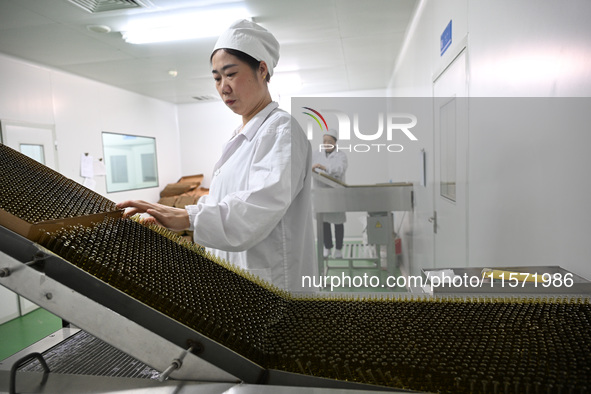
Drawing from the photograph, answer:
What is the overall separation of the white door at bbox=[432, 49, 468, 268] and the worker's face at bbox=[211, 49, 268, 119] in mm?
1190

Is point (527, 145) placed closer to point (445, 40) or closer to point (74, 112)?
point (445, 40)

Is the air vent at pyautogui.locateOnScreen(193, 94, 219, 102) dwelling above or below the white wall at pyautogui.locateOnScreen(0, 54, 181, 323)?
above

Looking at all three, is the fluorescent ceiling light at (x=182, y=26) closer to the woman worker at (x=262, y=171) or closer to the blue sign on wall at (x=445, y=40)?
the blue sign on wall at (x=445, y=40)

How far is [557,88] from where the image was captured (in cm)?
104

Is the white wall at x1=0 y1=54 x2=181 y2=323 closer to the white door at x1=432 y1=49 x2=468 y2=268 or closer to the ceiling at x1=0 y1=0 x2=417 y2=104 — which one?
the ceiling at x1=0 y1=0 x2=417 y2=104

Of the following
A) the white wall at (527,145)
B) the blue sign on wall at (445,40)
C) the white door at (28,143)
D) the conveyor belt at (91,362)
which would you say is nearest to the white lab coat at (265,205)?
the conveyor belt at (91,362)

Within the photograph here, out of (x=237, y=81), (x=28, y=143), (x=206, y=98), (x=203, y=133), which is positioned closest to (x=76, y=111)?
(x=28, y=143)

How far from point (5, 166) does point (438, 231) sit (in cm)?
257

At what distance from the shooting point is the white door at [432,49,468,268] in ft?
6.63

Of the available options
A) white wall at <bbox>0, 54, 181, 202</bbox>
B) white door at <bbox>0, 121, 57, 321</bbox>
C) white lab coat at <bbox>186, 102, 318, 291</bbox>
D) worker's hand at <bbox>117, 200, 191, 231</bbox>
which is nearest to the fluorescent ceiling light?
white wall at <bbox>0, 54, 181, 202</bbox>

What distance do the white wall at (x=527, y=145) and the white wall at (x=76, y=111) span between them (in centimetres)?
442

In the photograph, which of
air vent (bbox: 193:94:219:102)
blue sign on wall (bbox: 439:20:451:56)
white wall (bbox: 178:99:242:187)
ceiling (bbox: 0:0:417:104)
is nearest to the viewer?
blue sign on wall (bbox: 439:20:451:56)

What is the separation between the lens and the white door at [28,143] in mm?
3867

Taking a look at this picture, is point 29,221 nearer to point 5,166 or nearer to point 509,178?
point 5,166
